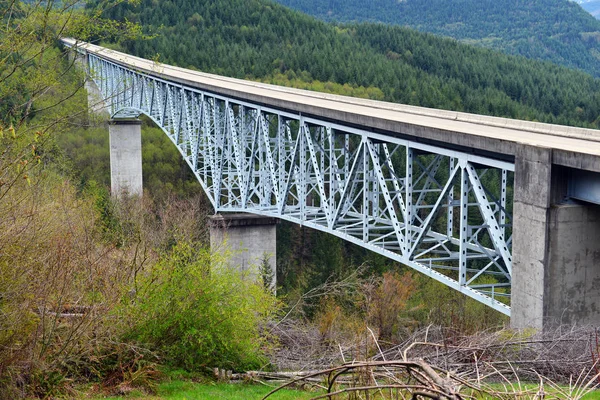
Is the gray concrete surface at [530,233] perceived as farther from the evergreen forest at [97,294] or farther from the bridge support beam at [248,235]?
the bridge support beam at [248,235]

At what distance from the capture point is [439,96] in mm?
81938

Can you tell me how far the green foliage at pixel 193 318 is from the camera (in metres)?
14.7

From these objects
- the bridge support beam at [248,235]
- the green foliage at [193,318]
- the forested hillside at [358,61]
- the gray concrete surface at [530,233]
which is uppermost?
the forested hillside at [358,61]

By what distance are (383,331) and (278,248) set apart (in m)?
29.0

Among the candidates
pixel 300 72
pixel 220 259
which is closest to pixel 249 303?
pixel 220 259

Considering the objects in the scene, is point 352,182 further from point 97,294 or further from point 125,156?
point 125,156

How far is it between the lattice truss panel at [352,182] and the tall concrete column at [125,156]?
972 mm

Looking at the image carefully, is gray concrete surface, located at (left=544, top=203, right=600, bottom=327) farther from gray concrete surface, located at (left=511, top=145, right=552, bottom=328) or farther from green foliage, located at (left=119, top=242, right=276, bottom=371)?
green foliage, located at (left=119, top=242, right=276, bottom=371)

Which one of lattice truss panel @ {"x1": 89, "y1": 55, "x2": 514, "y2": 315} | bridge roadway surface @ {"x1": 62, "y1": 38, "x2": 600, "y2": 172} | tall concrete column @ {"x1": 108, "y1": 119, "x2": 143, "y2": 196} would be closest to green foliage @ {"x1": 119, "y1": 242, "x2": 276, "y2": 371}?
lattice truss panel @ {"x1": 89, "y1": 55, "x2": 514, "y2": 315}

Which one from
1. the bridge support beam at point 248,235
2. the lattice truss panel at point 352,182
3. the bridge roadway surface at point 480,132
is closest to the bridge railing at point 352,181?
the lattice truss panel at point 352,182

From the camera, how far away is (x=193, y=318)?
49.2 ft

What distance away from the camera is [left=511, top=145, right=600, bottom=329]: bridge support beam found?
14781 mm

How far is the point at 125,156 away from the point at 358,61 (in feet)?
166

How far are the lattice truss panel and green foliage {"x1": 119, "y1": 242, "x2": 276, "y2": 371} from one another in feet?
12.6
